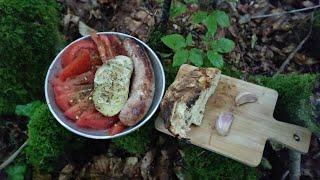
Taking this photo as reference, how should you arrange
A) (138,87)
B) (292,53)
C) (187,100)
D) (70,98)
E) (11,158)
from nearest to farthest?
(187,100)
(138,87)
(70,98)
(11,158)
(292,53)

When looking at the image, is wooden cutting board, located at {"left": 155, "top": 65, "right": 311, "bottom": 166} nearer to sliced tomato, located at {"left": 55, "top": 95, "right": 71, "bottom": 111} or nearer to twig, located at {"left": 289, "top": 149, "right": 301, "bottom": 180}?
twig, located at {"left": 289, "top": 149, "right": 301, "bottom": 180}

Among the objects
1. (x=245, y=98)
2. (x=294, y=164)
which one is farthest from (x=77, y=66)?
(x=294, y=164)

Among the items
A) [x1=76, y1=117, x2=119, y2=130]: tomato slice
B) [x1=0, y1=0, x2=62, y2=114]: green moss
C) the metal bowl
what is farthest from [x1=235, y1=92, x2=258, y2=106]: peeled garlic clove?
[x1=0, y1=0, x2=62, y2=114]: green moss

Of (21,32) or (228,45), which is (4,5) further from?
(228,45)

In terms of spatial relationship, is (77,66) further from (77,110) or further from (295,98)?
(295,98)

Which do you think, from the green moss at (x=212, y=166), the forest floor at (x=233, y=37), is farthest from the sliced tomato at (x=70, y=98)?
the green moss at (x=212, y=166)

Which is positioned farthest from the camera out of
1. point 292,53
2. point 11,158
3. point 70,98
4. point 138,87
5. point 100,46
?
point 292,53
